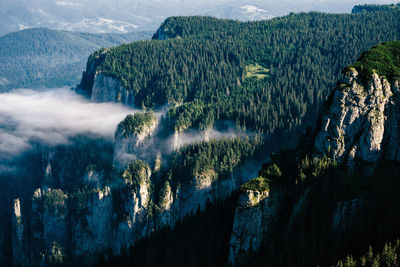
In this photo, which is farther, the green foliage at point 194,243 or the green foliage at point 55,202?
the green foliage at point 55,202

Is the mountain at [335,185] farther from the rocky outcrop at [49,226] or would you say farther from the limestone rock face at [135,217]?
the rocky outcrop at [49,226]

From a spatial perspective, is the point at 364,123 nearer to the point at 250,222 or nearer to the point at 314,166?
the point at 314,166

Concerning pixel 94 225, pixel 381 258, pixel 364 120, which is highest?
pixel 364 120

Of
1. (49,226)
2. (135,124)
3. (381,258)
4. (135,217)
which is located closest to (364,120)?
(381,258)

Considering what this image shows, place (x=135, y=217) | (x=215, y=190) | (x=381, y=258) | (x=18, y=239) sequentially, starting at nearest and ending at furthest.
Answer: (x=381, y=258)
(x=215, y=190)
(x=135, y=217)
(x=18, y=239)

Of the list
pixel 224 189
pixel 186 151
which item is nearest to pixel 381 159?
pixel 224 189

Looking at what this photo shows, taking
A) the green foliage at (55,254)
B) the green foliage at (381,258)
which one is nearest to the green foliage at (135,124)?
the green foliage at (55,254)
